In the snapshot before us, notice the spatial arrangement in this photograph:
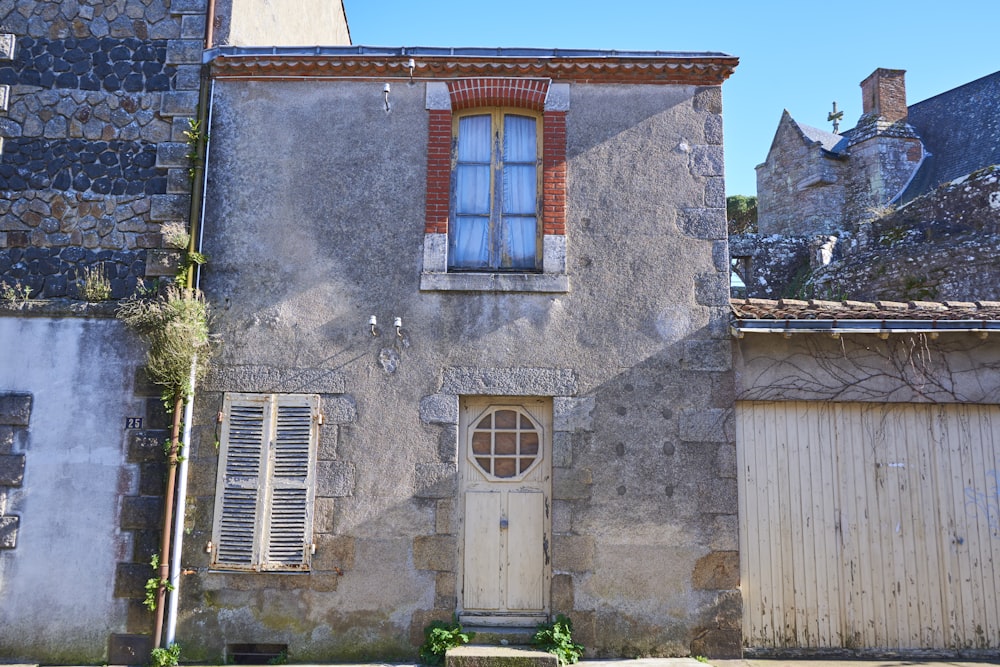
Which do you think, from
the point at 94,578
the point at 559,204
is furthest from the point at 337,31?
the point at 94,578

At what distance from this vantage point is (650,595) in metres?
6.08

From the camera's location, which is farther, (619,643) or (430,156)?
(430,156)

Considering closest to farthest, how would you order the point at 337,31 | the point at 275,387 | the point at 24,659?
the point at 24,659 → the point at 275,387 → the point at 337,31

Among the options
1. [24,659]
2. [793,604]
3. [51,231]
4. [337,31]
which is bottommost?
[24,659]

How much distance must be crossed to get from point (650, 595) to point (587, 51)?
15.5ft

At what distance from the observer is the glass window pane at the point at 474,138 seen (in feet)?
22.5

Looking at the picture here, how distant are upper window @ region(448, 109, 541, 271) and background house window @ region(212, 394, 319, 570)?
1.93 m

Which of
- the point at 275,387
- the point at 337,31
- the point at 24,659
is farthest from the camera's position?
the point at 337,31

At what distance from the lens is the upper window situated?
264 inches

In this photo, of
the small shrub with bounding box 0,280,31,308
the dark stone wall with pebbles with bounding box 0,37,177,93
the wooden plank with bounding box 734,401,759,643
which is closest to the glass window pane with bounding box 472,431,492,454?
the wooden plank with bounding box 734,401,759,643

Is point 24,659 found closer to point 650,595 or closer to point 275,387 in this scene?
point 275,387

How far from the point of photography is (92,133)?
6.68 meters

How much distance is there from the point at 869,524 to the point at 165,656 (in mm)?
5778

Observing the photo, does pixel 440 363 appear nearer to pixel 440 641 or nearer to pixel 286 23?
pixel 440 641
